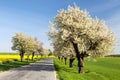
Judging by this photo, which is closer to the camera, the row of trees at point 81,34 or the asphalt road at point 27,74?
the asphalt road at point 27,74

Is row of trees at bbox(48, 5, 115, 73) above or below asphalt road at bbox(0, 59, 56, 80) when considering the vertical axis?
above

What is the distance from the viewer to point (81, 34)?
4353cm

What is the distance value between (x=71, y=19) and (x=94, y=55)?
7609mm

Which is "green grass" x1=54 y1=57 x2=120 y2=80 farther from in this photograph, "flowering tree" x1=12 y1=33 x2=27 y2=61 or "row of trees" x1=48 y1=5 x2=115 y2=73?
"flowering tree" x1=12 y1=33 x2=27 y2=61

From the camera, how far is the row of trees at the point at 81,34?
42.9 meters

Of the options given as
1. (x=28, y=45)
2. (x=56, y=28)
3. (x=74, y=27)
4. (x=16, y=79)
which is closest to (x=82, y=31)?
(x=74, y=27)

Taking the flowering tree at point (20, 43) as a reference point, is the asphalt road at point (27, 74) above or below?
below

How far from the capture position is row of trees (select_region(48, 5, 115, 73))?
141 ft

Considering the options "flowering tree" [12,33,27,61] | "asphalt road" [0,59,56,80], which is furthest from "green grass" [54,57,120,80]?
"flowering tree" [12,33,27,61]

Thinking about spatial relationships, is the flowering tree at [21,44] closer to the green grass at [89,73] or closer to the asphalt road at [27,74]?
the green grass at [89,73]

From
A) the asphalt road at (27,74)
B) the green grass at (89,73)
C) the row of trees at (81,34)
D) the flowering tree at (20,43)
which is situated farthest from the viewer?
the flowering tree at (20,43)

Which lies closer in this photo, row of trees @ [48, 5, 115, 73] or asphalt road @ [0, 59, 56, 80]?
asphalt road @ [0, 59, 56, 80]

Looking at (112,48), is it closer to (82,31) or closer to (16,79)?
(82,31)

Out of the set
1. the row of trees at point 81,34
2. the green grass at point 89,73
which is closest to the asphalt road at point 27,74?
the green grass at point 89,73
